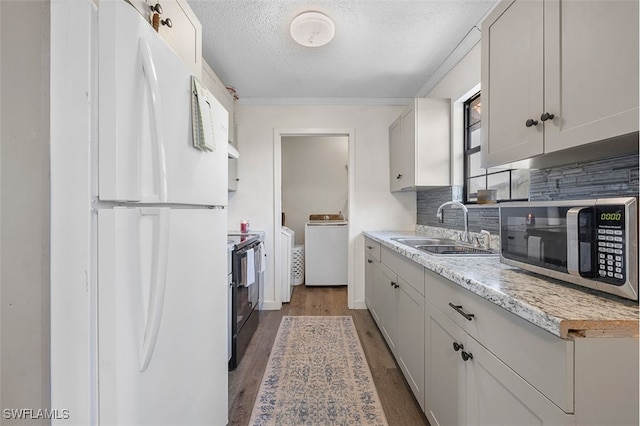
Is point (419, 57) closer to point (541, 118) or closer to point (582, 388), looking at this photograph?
point (541, 118)

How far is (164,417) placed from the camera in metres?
0.85

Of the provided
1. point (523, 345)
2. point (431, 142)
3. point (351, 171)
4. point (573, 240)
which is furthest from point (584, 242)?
point (351, 171)

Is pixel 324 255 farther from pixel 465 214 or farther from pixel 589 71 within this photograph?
pixel 589 71

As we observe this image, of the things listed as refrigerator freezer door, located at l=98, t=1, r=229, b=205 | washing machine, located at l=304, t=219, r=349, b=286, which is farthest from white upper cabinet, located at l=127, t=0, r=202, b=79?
washing machine, located at l=304, t=219, r=349, b=286

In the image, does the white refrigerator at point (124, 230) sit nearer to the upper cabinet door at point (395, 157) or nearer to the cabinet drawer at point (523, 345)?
the cabinet drawer at point (523, 345)

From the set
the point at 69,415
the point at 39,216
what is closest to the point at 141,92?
the point at 39,216

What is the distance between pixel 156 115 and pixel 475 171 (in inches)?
91.7

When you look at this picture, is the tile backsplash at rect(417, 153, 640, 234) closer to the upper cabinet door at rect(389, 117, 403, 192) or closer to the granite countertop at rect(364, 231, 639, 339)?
the granite countertop at rect(364, 231, 639, 339)

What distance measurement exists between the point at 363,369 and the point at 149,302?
5.38 ft

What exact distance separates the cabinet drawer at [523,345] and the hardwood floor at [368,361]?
0.83 metres

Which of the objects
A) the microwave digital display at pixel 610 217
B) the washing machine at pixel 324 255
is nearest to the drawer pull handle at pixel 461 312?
the microwave digital display at pixel 610 217

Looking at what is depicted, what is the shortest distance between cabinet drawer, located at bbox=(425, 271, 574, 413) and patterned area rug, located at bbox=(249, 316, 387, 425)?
2.99 feet

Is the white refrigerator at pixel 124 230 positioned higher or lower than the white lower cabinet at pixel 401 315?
higher

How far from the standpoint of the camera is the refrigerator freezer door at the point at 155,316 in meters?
0.69
